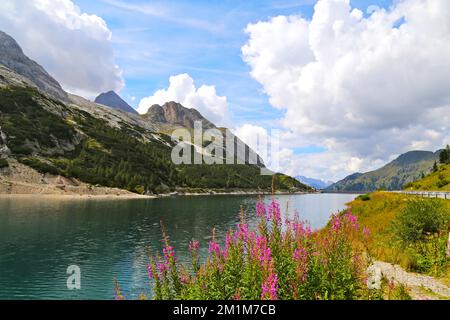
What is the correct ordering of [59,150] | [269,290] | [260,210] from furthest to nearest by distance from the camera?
[59,150], [260,210], [269,290]

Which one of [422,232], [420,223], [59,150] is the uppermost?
[59,150]

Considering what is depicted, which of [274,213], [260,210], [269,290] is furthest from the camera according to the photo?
[260,210]

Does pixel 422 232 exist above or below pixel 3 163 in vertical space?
below

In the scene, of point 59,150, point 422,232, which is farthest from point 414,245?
point 59,150

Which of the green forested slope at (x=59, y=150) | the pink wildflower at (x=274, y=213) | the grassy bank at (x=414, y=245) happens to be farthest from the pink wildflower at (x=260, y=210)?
the green forested slope at (x=59, y=150)

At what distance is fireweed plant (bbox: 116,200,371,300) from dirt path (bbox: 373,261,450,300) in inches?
141

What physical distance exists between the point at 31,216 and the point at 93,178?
8364 centimetres

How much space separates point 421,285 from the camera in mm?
14102

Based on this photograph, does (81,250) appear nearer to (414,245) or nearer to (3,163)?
(414,245)

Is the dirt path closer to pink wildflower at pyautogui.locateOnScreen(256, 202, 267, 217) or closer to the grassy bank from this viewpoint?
the grassy bank

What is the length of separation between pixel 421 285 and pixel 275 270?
28.9 ft

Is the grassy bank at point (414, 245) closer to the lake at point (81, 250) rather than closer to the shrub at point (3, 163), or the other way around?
the lake at point (81, 250)
